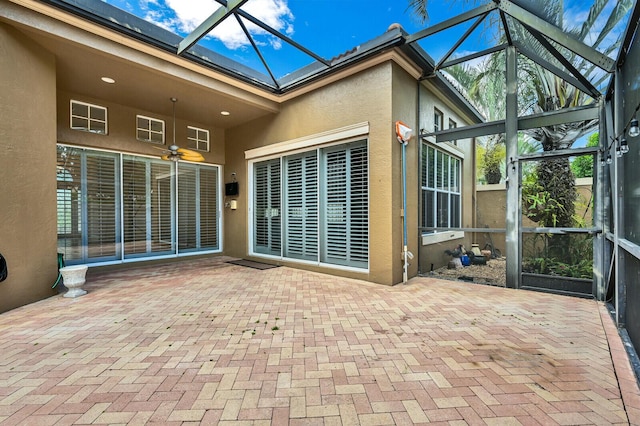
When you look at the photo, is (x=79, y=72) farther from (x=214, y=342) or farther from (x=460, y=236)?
(x=460, y=236)

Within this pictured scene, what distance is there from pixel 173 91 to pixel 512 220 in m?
6.40

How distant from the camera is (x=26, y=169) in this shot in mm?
3686

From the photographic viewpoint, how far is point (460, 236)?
6.88 meters

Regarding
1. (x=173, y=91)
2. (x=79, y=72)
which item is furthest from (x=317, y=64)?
(x=79, y=72)

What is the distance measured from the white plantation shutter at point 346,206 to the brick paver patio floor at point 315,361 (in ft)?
4.34

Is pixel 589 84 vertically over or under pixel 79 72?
under

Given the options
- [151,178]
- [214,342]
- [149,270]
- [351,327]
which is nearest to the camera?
[214,342]

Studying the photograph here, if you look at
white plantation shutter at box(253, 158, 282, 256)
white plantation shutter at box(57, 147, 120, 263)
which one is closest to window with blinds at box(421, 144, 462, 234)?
white plantation shutter at box(253, 158, 282, 256)

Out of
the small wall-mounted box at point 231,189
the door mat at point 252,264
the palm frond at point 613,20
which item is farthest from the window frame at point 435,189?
the small wall-mounted box at point 231,189

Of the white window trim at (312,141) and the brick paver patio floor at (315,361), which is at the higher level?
the white window trim at (312,141)

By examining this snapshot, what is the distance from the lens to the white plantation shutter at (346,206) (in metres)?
5.10

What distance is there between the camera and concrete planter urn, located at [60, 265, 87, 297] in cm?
399

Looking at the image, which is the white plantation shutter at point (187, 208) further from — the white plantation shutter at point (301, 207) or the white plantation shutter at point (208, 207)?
the white plantation shutter at point (301, 207)

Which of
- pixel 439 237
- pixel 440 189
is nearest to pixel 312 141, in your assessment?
pixel 440 189
